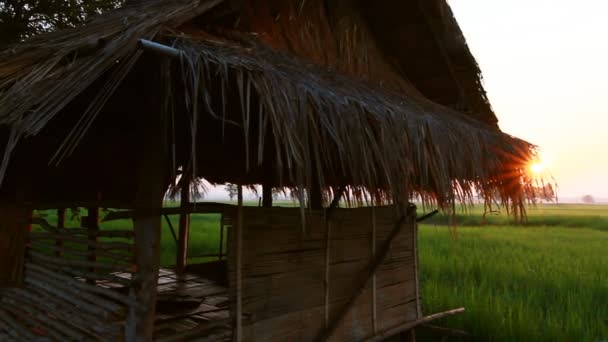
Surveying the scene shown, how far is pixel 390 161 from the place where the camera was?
2.27 metres

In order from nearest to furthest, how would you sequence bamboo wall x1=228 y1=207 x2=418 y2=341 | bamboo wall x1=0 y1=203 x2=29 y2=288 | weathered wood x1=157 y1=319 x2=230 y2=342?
1. weathered wood x1=157 y1=319 x2=230 y2=342
2. bamboo wall x1=228 y1=207 x2=418 y2=341
3. bamboo wall x1=0 y1=203 x2=29 y2=288

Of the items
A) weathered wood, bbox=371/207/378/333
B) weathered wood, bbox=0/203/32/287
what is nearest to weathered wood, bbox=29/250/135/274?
weathered wood, bbox=0/203/32/287

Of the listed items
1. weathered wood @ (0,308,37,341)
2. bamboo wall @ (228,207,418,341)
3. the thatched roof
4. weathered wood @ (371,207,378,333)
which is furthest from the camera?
weathered wood @ (371,207,378,333)

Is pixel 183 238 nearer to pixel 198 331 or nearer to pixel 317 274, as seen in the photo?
pixel 317 274

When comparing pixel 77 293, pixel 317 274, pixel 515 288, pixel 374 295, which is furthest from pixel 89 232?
pixel 515 288

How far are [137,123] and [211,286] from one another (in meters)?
2.20

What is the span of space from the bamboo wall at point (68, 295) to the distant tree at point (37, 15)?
500cm

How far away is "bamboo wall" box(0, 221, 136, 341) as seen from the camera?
88.2 inches

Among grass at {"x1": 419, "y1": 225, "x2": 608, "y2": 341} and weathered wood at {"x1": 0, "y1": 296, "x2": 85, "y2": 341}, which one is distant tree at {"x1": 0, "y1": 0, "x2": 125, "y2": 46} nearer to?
weathered wood at {"x1": 0, "y1": 296, "x2": 85, "y2": 341}

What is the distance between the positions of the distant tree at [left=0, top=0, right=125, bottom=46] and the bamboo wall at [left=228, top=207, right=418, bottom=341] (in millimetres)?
5592

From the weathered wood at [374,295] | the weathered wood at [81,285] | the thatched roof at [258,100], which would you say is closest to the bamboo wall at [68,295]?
the weathered wood at [81,285]

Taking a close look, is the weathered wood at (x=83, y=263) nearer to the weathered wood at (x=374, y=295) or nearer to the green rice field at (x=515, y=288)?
the green rice field at (x=515, y=288)

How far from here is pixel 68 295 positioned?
2.57 m

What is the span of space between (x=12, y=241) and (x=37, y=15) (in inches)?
225
